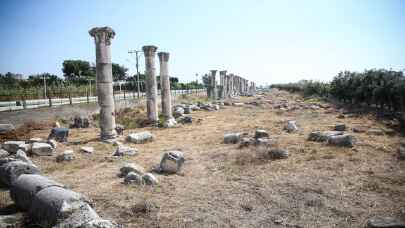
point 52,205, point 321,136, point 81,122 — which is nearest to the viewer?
point 52,205

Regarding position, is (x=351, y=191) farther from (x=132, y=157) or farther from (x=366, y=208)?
(x=132, y=157)

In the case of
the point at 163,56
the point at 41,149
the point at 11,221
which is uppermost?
the point at 163,56

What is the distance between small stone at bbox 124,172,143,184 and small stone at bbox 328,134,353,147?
667cm

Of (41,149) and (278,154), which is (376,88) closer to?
(278,154)

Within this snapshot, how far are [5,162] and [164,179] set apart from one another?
12.5 ft

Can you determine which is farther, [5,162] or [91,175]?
[91,175]

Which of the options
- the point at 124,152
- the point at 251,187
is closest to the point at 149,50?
the point at 124,152

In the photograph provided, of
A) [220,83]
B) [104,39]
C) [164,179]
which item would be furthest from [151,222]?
[220,83]

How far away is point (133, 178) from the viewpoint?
6.51 m

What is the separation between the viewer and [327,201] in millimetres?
5473

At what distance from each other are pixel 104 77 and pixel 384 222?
11132 millimetres

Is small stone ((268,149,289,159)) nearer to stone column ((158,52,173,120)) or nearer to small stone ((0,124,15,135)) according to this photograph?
stone column ((158,52,173,120))

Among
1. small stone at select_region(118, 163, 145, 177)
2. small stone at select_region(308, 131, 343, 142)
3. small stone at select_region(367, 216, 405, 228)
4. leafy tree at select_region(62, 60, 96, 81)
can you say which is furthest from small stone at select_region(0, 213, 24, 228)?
leafy tree at select_region(62, 60, 96, 81)

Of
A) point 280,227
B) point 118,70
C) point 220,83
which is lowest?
point 280,227
